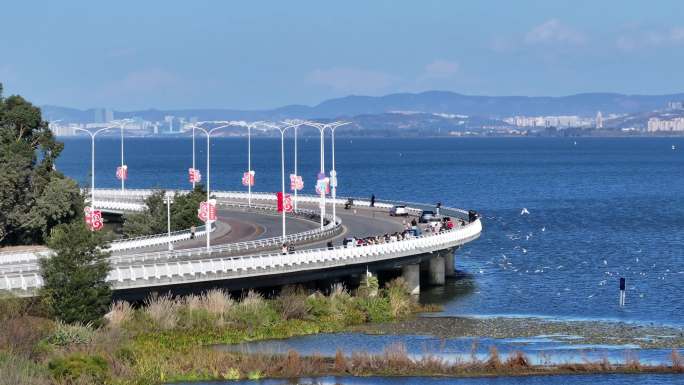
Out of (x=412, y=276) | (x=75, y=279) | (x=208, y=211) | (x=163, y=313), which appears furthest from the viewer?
(x=412, y=276)

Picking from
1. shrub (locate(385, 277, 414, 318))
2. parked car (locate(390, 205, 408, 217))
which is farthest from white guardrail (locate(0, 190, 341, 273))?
shrub (locate(385, 277, 414, 318))

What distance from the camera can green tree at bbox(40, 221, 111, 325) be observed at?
5634cm

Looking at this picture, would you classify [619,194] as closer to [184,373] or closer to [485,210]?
[485,210]

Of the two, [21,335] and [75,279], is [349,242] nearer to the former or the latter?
[75,279]

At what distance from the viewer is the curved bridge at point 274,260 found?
62.6 meters

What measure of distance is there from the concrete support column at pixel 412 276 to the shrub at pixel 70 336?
28.4 metres

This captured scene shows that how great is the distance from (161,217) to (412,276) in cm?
2553

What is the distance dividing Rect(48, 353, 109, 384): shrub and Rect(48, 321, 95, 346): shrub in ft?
14.7

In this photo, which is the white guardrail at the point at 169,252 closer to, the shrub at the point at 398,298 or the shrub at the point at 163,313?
the shrub at the point at 163,313

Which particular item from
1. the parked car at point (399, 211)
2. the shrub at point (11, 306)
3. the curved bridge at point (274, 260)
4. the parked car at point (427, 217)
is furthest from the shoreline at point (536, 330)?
the parked car at point (399, 211)

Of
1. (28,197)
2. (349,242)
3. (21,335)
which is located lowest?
(21,335)

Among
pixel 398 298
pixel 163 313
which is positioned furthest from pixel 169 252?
pixel 163 313

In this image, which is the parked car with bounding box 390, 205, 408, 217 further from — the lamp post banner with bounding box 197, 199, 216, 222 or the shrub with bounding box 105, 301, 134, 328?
the shrub with bounding box 105, 301, 134, 328

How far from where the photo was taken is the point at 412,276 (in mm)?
79250
